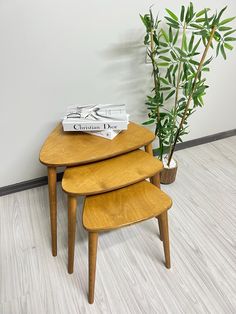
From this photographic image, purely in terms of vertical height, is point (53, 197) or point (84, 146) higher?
point (84, 146)

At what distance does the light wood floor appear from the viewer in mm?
1184

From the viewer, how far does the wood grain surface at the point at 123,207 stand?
104 cm

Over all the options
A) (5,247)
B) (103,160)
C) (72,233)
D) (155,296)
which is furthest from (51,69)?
(155,296)

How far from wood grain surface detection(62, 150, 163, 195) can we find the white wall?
55cm

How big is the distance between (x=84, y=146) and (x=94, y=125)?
0.12 meters

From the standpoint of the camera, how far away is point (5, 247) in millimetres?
1431

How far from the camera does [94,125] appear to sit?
4.21 ft

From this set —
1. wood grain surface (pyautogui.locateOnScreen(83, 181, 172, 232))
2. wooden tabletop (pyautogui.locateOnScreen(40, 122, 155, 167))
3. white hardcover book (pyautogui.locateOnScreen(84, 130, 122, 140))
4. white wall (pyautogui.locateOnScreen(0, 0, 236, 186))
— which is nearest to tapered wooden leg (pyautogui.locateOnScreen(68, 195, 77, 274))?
Result: wood grain surface (pyautogui.locateOnScreen(83, 181, 172, 232))

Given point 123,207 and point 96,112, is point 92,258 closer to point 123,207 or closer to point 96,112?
point 123,207

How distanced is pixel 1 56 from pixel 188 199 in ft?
4.48

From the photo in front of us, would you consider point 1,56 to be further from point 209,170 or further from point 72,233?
point 209,170

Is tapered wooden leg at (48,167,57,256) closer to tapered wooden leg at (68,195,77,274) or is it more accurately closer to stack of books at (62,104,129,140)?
tapered wooden leg at (68,195,77,274)

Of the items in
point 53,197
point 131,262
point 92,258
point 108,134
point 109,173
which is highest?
point 108,134

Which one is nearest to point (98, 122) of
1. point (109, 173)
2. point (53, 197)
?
point (109, 173)
